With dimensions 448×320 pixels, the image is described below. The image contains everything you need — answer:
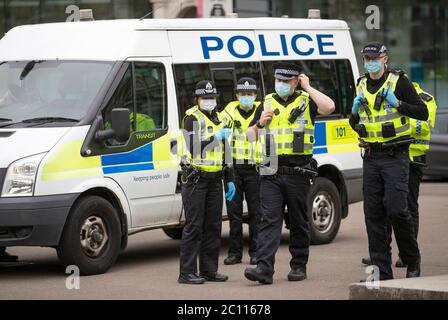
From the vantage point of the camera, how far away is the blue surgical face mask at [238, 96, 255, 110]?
1264 centimetres

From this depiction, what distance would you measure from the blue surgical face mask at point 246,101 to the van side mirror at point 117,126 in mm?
1379

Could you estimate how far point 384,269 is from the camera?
1048 centimetres

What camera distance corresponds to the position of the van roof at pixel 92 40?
12.3 meters

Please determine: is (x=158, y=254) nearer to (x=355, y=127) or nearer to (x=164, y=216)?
(x=164, y=216)

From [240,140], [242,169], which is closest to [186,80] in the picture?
[240,140]

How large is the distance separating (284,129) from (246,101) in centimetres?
167

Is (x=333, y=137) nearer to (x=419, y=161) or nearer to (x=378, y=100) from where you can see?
(x=419, y=161)

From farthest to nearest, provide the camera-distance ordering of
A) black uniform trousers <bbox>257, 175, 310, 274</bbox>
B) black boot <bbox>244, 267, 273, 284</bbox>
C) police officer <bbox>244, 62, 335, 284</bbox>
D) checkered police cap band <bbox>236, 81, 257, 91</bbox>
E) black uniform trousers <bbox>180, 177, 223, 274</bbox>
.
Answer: checkered police cap band <bbox>236, 81, 257, 91</bbox>
black uniform trousers <bbox>180, 177, 223, 274</bbox>
police officer <bbox>244, 62, 335, 284</bbox>
black uniform trousers <bbox>257, 175, 310, 274</bbox>
black boot <bbox>244, 267, 273, 284</bbox>

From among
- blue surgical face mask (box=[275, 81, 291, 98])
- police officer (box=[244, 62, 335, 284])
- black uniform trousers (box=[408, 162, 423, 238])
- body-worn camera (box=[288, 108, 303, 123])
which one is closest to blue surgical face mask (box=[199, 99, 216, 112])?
police officer (box=[244, 62, 335, 284])

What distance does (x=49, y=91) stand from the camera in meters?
12.1

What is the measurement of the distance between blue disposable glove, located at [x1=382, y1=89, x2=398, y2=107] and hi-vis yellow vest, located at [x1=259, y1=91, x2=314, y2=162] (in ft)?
2.95

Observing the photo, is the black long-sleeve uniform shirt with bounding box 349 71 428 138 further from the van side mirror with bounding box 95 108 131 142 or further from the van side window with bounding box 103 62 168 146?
the van side window with bounding box 103 62 168 146

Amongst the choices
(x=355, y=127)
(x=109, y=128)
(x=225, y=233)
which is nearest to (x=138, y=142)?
(x=109, y=128)

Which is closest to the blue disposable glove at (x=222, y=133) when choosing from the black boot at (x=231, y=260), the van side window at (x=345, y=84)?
the black boot at (x=231, y=260)
